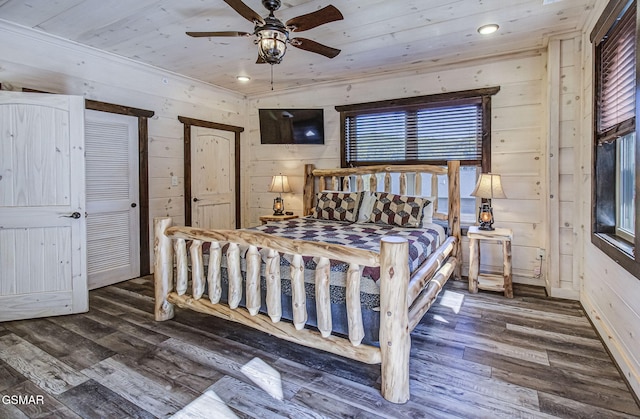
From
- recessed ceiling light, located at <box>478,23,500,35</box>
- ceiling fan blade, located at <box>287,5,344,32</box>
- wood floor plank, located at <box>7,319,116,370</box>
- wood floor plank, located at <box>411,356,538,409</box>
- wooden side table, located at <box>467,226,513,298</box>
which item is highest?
recessed ceiling light, located at <box>478,23,500,35</box>

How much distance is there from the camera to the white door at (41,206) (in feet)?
9.28

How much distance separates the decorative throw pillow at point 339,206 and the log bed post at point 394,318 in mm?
1968

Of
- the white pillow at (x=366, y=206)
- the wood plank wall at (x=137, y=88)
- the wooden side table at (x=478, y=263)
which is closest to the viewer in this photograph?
the wood plank wall at (x=137, y=88)

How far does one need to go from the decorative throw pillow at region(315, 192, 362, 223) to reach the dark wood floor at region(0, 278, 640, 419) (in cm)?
139

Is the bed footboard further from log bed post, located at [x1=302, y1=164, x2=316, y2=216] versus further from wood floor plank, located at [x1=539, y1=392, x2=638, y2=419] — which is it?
log bed post, located at [x1=302, y1=164, x2=316, y2=216]

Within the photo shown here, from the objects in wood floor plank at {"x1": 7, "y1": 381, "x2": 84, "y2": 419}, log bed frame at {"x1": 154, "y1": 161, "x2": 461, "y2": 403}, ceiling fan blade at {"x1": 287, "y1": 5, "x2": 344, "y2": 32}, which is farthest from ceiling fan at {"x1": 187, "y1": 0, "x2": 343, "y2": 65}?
wood floor plank at {"x1": 7, "y1": 381, "x2": 84, "y2": 419}

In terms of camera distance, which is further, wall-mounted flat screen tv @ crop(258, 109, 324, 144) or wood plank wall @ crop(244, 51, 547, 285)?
wall-mounted flat screen tv @ crop(258, 109, 324, 144)

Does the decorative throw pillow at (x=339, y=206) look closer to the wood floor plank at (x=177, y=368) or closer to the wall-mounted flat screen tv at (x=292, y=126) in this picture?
the wall-mounted flat screen tv at (x=292, y=126)

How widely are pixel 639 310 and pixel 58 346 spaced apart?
360cm

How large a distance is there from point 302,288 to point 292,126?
3.23 meters

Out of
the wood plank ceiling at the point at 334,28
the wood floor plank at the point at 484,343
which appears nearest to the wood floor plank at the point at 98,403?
the wood floor plank at the point at 484,343

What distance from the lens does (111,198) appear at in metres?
3.79

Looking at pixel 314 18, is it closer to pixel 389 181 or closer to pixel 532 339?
pixel 389 181

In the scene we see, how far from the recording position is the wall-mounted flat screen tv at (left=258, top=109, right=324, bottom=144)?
15.5ft
